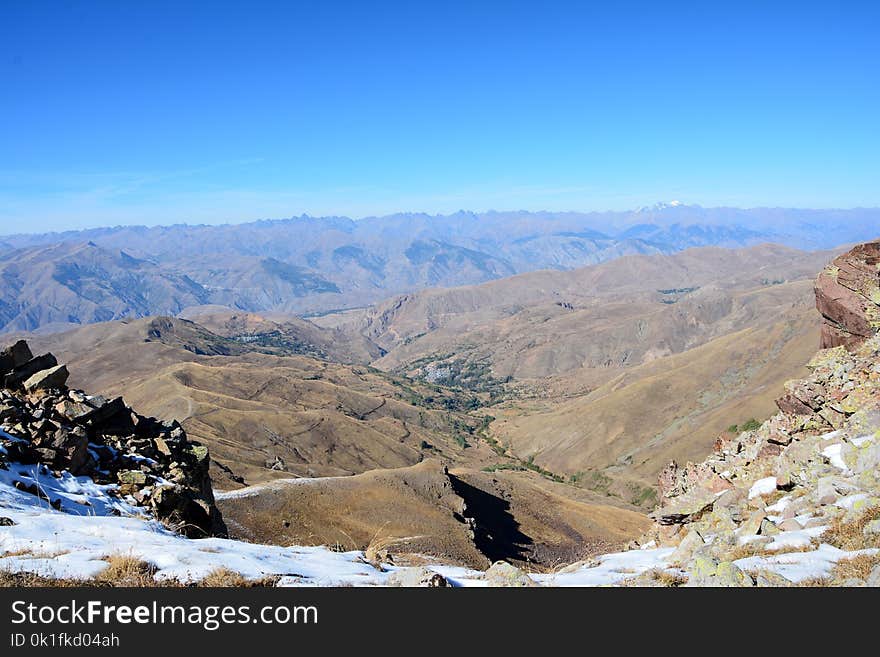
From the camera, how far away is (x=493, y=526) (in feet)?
170

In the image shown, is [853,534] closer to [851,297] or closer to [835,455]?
[835,455]

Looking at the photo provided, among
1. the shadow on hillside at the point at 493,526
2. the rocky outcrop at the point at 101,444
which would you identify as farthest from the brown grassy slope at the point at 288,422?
the rocky outcrop at the point at 101,444

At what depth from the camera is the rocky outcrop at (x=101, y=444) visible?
665 inches

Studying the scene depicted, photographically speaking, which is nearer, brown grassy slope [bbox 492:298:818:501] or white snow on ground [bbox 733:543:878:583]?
white snow on ground [bbox 733:543:878:583]

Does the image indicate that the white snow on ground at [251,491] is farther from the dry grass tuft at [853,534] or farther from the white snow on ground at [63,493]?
the dry grass tuft at [853,534]

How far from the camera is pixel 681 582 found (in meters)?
9.66

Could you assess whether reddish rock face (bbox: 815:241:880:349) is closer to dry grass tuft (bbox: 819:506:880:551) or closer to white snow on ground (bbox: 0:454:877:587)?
dry grass tuft (bbox: 819:506:880:551)

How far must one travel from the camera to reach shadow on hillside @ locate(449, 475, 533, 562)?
4600 centimetres

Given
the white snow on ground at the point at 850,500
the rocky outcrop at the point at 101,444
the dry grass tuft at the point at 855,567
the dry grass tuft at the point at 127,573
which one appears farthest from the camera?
the rocky outcrop at the point at 101,444

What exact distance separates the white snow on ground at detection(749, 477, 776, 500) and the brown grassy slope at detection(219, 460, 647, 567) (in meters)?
22.7

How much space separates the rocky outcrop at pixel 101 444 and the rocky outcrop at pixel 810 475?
13.6m

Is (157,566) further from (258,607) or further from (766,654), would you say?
(766,654)

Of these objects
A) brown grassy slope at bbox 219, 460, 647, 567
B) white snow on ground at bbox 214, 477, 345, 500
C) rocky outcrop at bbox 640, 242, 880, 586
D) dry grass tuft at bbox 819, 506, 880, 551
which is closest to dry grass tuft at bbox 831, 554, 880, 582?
rocky outcrop at bbox 640, 242, 880, 586

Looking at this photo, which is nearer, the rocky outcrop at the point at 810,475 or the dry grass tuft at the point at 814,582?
the dry grass tuft at the point at 814,582
